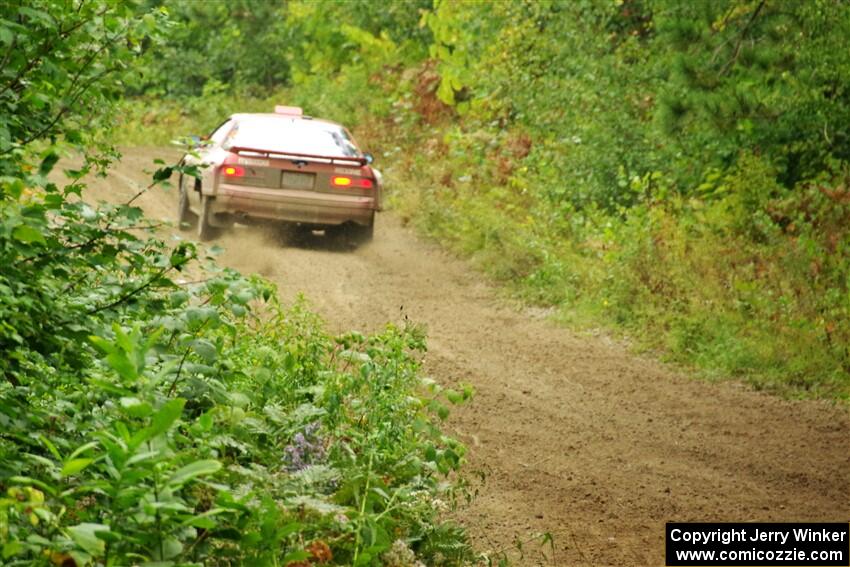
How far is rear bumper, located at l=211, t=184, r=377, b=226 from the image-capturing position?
1647cm

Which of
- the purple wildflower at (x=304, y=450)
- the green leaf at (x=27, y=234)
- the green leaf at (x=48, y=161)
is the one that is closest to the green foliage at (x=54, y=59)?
the green leaf at (x=48, y=161)

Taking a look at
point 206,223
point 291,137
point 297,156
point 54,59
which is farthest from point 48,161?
point 291,137

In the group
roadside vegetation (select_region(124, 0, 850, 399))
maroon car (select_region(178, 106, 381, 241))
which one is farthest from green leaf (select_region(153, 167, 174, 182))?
maroon car (select_region(178, 106, 381, 241))

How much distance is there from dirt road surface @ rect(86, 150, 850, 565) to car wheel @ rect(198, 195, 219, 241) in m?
1.86

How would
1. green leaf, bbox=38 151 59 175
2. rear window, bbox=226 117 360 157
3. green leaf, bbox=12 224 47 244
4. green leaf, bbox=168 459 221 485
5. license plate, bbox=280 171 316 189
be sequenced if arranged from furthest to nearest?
rear window, bbox=226 117 360 157
license plate, bbox=280 171 316 189
green leaf, bbox=38 151 59 175
green leaf, bbox=12 224 47 244
green leaf, bbox=168 459 221 485

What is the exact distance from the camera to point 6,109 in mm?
5516

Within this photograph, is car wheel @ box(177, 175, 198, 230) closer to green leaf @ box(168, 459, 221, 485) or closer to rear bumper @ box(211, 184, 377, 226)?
rear bumper @ box(211, 184, 377, 226)

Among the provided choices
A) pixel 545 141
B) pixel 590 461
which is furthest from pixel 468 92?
pixel 590 461

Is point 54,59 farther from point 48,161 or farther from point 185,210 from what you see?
point 185,210

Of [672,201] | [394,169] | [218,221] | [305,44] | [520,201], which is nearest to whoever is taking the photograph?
[672,201]

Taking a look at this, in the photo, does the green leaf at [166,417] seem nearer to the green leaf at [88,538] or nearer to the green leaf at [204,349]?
the green leaf at [88,538]

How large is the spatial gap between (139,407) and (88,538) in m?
0.43

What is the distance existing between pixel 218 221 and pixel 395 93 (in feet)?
37.7

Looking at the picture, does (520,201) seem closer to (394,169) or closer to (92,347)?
(394,169)
